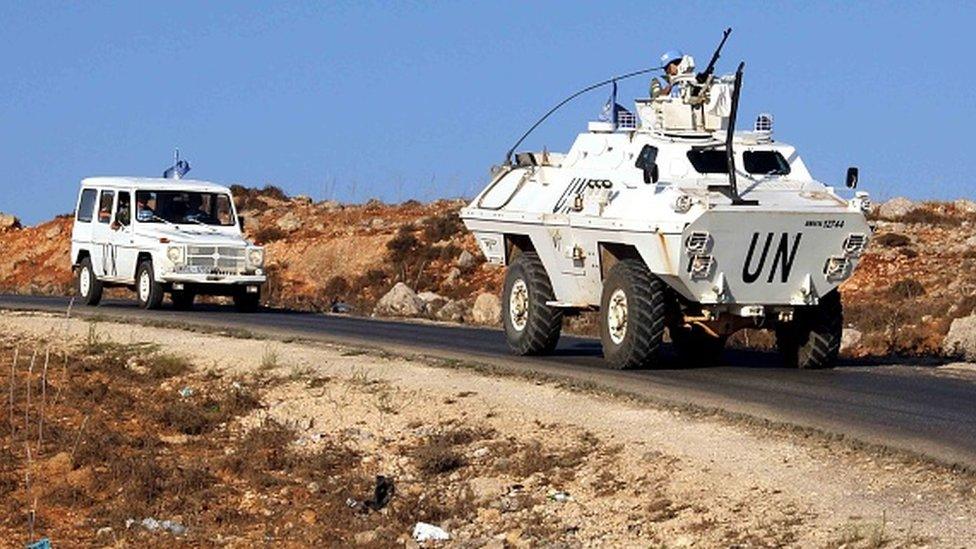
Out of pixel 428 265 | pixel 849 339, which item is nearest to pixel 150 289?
pixel 849 339

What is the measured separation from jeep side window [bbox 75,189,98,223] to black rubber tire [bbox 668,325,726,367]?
13557 millimetres

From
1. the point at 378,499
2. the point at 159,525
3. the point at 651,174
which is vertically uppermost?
the point at 651,174

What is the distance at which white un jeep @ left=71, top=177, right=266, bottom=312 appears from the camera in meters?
31.5

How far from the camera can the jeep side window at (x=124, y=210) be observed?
106ft

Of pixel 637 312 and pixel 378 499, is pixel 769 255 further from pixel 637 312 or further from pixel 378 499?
pixel 378 499

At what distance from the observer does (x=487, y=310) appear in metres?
36.6

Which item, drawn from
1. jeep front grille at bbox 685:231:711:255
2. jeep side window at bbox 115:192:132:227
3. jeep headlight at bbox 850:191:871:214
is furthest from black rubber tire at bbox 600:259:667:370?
jeep side window at bbox 115:192:132:227

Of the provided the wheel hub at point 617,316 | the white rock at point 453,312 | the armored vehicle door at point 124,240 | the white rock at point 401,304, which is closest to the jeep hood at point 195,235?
the armored vehicle door at point 124,240

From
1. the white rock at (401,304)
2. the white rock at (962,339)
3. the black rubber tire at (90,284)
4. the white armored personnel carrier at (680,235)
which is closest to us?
the white armored personnel carrier at (680,235)

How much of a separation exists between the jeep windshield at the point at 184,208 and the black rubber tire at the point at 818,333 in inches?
535

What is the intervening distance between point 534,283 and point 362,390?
3.13 meters

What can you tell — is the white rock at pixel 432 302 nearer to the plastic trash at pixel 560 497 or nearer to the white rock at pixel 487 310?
the white rock at pixel 487 310

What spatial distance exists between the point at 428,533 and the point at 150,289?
1798 centimetres

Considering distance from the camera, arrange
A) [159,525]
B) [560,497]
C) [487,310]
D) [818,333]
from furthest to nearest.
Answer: [487,310]
[818,333]
[159,525]
[560,497]
